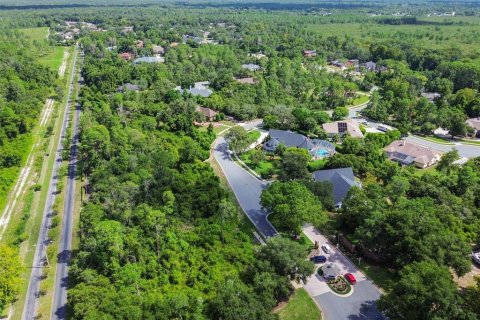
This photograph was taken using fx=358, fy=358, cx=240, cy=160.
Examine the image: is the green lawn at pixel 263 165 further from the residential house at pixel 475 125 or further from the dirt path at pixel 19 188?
the residential house at pixel 475 125

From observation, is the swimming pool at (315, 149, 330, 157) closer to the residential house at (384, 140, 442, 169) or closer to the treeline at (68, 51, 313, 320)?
the residential house at (384, 140, 442, 169)

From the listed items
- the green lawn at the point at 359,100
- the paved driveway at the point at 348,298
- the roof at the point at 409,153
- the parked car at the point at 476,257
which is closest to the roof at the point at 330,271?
the paved driveway at the point at 348,298

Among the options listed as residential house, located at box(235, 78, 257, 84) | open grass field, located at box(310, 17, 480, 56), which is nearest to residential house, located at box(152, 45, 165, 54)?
residential house, located at box(235, 78, 257, 84)

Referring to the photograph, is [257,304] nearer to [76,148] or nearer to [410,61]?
[76,148]

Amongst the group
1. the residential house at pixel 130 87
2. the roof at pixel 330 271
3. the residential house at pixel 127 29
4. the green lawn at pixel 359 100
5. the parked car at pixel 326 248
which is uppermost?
the residential house at pixel 127 29

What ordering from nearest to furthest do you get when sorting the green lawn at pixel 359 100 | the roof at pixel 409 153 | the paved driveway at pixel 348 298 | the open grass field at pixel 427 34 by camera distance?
1. the paved driveway at pixel 348 298
2. the roof at pixel 409 153
3. the green lawn at pixel 359 100
4. the open grass field at pixel 427 34

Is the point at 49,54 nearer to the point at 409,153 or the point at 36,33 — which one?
the point at 36,33

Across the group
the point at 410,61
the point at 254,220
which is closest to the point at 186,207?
the point at 254,220
